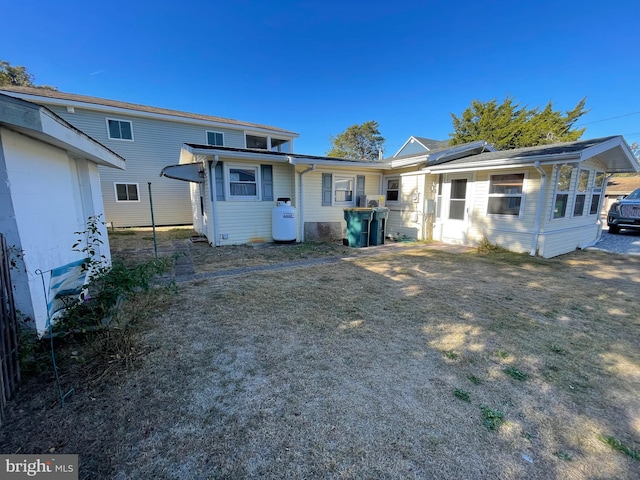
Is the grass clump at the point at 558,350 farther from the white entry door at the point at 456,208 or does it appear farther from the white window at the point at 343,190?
the white window at the point at 343,190

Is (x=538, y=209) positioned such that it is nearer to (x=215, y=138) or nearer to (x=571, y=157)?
(x=571, y=157)

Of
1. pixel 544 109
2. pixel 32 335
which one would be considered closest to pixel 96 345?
pixel 32 335

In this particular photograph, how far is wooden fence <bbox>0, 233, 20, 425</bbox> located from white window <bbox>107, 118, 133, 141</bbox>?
1360 cm

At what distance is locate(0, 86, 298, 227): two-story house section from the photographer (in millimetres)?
11516

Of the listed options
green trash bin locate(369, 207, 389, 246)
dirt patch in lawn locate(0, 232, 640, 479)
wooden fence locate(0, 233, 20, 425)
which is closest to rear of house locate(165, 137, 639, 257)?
green trash bin locate(369, 207, 389, 246)

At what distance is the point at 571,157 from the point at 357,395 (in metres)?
7.50

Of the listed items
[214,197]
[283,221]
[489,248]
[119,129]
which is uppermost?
[119,129]

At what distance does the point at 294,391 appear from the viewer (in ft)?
6.84

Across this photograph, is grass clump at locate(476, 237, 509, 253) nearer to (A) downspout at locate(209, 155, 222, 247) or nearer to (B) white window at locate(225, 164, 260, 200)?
(B) white window at locate(225, 164, 260, 200)

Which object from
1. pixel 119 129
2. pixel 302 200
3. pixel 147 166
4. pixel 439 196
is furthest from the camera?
pixel 147 166

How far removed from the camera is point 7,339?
1884 mm

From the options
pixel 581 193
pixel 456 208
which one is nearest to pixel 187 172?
pixel 456 208

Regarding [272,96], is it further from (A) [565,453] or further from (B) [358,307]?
(A) [565,453]

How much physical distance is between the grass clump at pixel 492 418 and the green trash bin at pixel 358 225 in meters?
6.62
